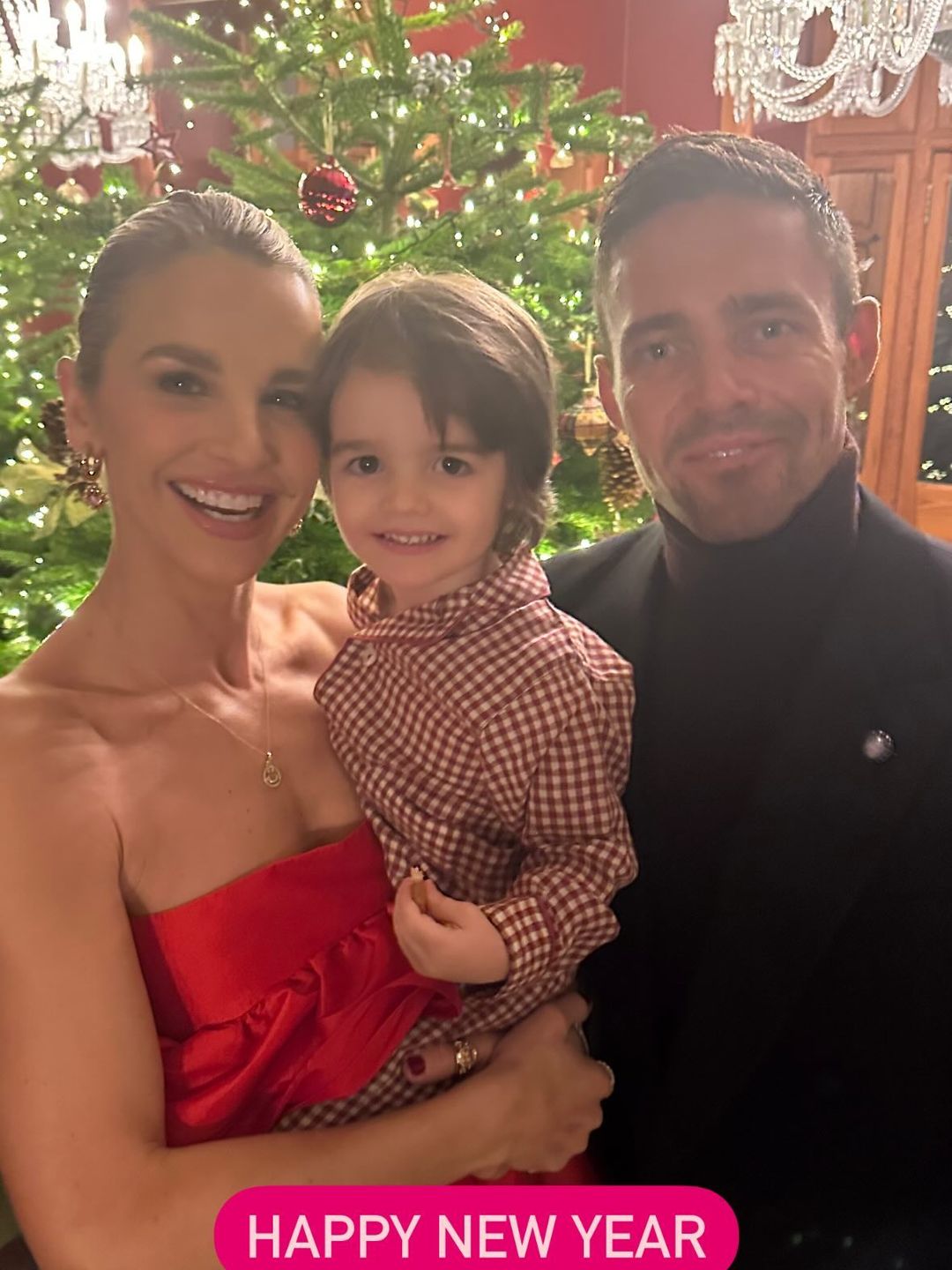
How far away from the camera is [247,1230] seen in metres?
0.69

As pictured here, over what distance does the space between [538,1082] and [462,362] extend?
627 mm

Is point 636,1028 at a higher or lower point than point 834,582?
lower

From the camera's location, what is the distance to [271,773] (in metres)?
0.89

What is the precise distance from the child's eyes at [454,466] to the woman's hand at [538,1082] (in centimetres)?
50

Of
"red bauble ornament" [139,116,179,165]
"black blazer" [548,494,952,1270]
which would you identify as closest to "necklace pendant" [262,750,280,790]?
"black blazer" [548,494,952,1270]

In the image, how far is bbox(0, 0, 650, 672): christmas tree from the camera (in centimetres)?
139

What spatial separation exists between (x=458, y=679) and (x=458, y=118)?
105 cm

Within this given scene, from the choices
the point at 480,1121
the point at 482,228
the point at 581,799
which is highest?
the point at 482,228

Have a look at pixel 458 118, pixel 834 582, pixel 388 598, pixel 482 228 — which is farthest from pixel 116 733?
pixel 458 118

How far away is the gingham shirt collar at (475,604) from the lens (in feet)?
2.79

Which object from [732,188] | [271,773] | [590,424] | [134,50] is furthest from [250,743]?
[134,50]

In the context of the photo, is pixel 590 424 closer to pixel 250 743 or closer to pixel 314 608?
pixel 314 608

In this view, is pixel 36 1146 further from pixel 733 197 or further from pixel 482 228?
pixel 482 228

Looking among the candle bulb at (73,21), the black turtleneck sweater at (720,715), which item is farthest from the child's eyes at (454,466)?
the candle bulb at (73,21)
